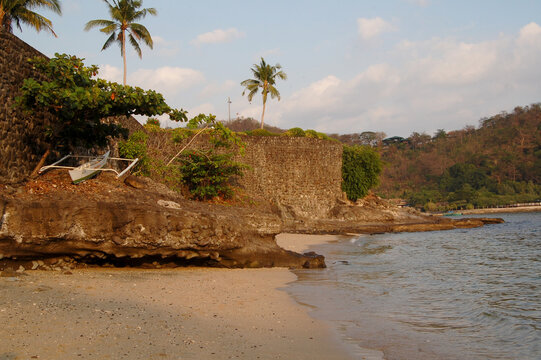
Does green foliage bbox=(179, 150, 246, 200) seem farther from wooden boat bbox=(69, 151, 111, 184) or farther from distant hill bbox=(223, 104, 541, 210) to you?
distant hill bbox=(223, 104, 541, 210)

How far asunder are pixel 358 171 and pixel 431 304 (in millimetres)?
23666

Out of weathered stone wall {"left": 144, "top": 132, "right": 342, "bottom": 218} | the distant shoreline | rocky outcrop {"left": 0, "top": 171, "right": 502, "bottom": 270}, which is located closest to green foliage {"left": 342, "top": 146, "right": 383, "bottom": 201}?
weathered stone wall {"left": 144, "top": 132, "right": 342, "bottom": 218}

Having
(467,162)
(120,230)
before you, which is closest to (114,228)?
(120,230)

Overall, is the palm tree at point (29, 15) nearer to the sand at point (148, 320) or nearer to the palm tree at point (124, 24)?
the palm tree at point (124, 24)

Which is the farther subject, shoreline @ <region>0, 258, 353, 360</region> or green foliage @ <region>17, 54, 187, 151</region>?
green foliage @ <region>17, 54, 187, 151</region>

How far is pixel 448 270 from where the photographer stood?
11.6 meters

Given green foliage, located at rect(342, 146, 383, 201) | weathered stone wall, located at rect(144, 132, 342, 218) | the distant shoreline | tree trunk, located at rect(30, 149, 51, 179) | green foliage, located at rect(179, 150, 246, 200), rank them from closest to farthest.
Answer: tree trunk, located at rect(30, 149, 51, 179) → green foliage, located at rect(179, 150, 246, 200) → weathered stone wall, located at rect(144, 132, 342, 218) → green foliage, located at rect(342, 146, 383, 201) → the distant shoreline

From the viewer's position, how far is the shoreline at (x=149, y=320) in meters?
4.16

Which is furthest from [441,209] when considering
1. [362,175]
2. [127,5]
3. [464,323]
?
[464,323]

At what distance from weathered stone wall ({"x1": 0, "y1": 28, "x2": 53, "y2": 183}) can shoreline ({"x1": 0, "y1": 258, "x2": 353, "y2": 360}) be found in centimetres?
211

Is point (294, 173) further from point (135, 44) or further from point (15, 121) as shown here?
point (15, 121)

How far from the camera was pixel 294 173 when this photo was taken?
92.5 feet

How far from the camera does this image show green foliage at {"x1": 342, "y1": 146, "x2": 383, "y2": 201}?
101ft

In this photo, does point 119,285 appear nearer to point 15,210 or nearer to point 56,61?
point 15,210
